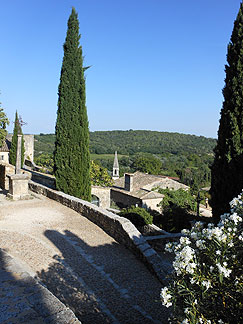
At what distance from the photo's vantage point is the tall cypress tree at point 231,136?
9.04 m

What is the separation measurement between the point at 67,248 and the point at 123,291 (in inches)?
76.4

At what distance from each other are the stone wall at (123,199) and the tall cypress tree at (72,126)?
12384 mm

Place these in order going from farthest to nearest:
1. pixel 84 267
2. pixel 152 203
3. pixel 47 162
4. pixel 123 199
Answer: pixel 123 199, pixel 152 203, pixel 47 162, pixel 84 267

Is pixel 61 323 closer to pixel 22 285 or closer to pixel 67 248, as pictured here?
pixel 22 285

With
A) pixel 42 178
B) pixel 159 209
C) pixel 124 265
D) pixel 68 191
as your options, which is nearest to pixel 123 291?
pixel 124 265

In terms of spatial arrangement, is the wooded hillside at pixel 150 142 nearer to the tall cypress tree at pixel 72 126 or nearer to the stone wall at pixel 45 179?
the stone wall at pixel 45 179

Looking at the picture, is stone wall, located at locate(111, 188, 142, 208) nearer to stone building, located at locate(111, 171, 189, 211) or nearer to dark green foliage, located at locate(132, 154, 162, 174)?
stone building, located at locate(111, 171, 189, 211)

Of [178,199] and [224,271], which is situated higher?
[224,271]

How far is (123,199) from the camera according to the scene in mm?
26391

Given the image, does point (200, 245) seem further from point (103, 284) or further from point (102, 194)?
point (102, 194)

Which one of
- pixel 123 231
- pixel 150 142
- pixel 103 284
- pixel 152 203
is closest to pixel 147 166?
pixel 152 203

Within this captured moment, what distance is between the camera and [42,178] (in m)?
14.0

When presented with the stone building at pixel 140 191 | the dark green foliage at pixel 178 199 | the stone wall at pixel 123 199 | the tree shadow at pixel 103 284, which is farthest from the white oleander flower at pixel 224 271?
the stone wall at pixel 123 199

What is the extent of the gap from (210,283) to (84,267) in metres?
3.35
